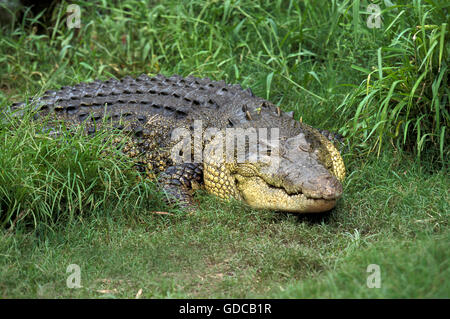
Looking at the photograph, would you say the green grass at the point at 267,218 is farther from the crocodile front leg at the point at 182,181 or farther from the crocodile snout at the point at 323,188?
the crocodile snout at the point at 323,188

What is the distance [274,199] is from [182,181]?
91 centimetres

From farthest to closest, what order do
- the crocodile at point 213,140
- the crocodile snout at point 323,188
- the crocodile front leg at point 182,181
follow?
the crocodile front leg at point 182,181
the crocodile at point 213,140
the crocodile snout at point 323,188

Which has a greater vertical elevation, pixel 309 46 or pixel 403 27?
pixel 403 27

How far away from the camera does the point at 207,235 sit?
165 inches

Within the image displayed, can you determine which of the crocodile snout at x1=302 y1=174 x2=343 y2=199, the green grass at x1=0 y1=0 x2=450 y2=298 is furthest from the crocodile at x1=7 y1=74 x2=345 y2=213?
the green grass at x1=0 y1=0 x2=450 y2=298

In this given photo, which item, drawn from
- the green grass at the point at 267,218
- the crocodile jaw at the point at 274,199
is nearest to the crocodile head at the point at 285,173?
the crocodile jaw at the point at 274,199

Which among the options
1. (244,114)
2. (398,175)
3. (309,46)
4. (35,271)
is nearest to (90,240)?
(35,271)

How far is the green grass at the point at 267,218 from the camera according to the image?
3.50m

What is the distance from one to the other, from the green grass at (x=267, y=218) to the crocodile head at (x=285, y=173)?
140 mm

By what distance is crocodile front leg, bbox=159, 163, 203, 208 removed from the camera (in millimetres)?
4699

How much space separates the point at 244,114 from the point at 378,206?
57.1 inches

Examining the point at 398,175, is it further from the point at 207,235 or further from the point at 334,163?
the point at 207,235

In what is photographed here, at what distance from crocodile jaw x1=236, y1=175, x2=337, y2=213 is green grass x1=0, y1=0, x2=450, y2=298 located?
10cm
